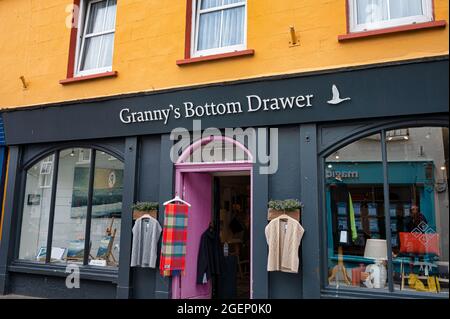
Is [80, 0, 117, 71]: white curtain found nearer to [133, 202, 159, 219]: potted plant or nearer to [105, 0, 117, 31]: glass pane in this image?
[105, 0, 117, 31]: glass pane

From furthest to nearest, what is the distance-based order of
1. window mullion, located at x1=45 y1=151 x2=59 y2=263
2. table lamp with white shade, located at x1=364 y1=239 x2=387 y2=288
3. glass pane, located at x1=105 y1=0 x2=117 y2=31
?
glass pane, located at x1=105 y1=0 x2=117 y2=31
window mullion, located at x1=45 y1=151 x2=59 y2=263
table lamp with white shade, located at x1=364 y1=239 x2=387 y2=288

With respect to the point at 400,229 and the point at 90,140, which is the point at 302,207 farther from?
the point at 90,140

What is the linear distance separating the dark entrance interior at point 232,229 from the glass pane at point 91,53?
3.40 meters

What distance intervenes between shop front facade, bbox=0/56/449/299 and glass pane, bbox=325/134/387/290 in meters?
0.01

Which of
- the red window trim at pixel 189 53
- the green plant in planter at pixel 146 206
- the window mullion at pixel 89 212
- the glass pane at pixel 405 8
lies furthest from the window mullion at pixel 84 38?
the glass pane at pixel 405 8

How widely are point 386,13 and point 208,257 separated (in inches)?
189

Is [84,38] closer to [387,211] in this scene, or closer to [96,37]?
[96,37]

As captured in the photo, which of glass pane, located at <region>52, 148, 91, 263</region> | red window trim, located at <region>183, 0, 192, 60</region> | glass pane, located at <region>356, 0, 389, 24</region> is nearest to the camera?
glass pane, located at <region>356, 0, 389, 24</region>

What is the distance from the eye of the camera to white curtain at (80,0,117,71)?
26.9 feet

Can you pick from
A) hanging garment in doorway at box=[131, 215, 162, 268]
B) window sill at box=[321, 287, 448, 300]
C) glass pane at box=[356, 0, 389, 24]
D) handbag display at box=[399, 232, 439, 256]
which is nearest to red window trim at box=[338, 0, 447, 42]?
glass pane at box=[356, 0, 389, 24]

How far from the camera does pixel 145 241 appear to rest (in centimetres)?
676

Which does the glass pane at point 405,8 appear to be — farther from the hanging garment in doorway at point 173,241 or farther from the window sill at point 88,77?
the window sill at point 88,77

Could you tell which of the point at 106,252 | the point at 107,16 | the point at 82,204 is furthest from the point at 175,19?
the point at 106,252

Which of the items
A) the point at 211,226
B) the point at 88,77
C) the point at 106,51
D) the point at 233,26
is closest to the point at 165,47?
the point at 233,26
